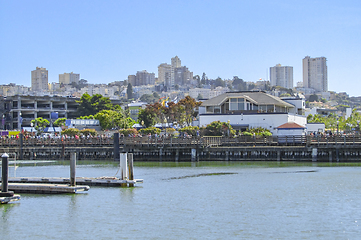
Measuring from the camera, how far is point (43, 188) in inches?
1312

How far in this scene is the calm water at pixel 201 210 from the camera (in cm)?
2312

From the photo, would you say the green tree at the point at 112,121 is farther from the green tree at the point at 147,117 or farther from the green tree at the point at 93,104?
the green tree at the point at 93,104

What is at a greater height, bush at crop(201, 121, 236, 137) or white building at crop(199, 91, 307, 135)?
white building at crop(199, 91, 307, 135)

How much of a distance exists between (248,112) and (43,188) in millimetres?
53683

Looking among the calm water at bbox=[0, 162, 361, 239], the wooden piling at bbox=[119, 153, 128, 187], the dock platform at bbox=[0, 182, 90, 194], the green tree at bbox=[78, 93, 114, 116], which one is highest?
the green tree at bbox=[78, 93, 114, 116]

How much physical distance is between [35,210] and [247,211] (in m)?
12.0

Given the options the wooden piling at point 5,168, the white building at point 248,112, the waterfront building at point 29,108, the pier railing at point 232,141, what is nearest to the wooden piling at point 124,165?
the wooden piling at point 5,168

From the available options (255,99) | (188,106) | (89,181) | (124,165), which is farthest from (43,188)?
(188,106)

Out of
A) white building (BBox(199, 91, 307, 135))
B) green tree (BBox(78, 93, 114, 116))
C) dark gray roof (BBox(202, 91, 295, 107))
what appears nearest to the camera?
white building (BBox(199, 91, 307, 135))

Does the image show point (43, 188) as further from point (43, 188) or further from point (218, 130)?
point (218, 130)

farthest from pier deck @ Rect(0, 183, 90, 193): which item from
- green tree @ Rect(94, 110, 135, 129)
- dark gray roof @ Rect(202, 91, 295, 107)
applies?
green tree @ Rect(94, 110, 135, 129)

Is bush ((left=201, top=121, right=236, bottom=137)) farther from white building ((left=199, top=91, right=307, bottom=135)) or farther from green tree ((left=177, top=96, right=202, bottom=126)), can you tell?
green tree ((left=177, top=96, right=202, bottom=126))

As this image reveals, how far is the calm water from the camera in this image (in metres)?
23.1

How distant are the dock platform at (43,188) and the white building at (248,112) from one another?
154ft
